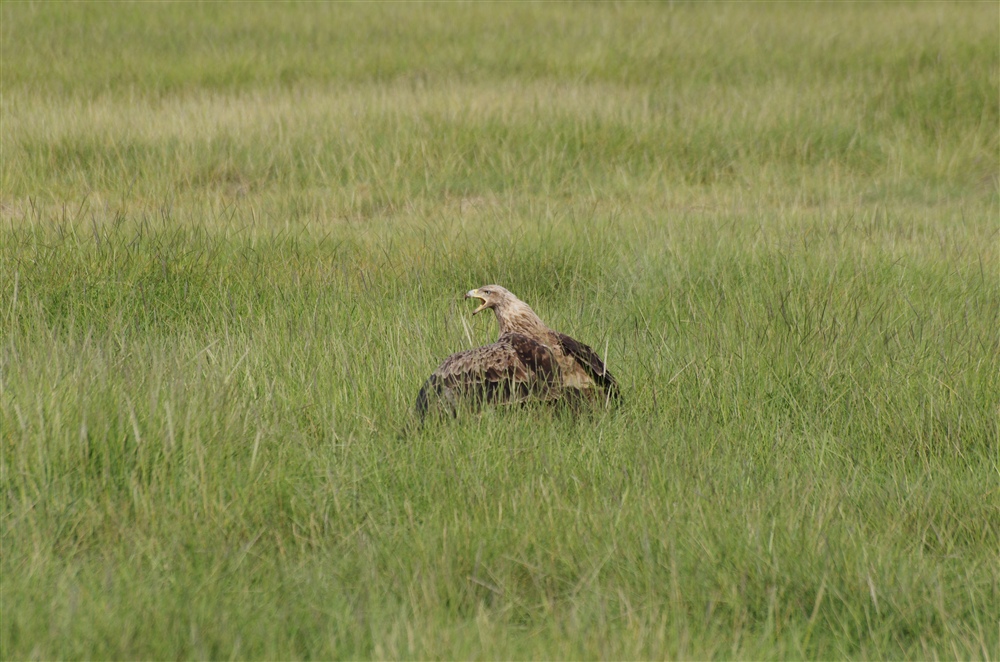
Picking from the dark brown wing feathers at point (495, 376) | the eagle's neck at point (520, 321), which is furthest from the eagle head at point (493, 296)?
the dark brown wing feathers at point (495, 376)

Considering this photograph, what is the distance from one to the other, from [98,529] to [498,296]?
190cm

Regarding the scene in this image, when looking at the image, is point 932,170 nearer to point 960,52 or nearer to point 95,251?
point 960,52

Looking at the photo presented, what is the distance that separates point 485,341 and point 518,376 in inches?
41.6

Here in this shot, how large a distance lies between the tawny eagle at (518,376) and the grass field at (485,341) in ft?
0.31

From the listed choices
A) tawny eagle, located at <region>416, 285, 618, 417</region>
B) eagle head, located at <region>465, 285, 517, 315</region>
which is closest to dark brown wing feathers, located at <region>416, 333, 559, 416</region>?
tawny eagle, located at <region>416, 285, 618, 417</region>

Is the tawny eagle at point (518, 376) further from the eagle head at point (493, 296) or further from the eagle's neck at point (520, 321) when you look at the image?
the eagle head at point (493, 296)

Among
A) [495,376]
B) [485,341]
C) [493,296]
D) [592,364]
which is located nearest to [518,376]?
[495,376]

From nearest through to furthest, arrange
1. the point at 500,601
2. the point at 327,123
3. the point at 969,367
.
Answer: the point at 500,601 < the point at 969,367 < the point at 327,123

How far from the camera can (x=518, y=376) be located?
11.4ft

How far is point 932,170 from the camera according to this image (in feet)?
28.3

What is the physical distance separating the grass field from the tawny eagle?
0.09 meters

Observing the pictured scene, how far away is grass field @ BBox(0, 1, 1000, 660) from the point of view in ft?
8.14

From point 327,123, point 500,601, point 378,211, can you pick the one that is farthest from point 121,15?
point 500,601

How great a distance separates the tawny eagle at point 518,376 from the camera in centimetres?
343
